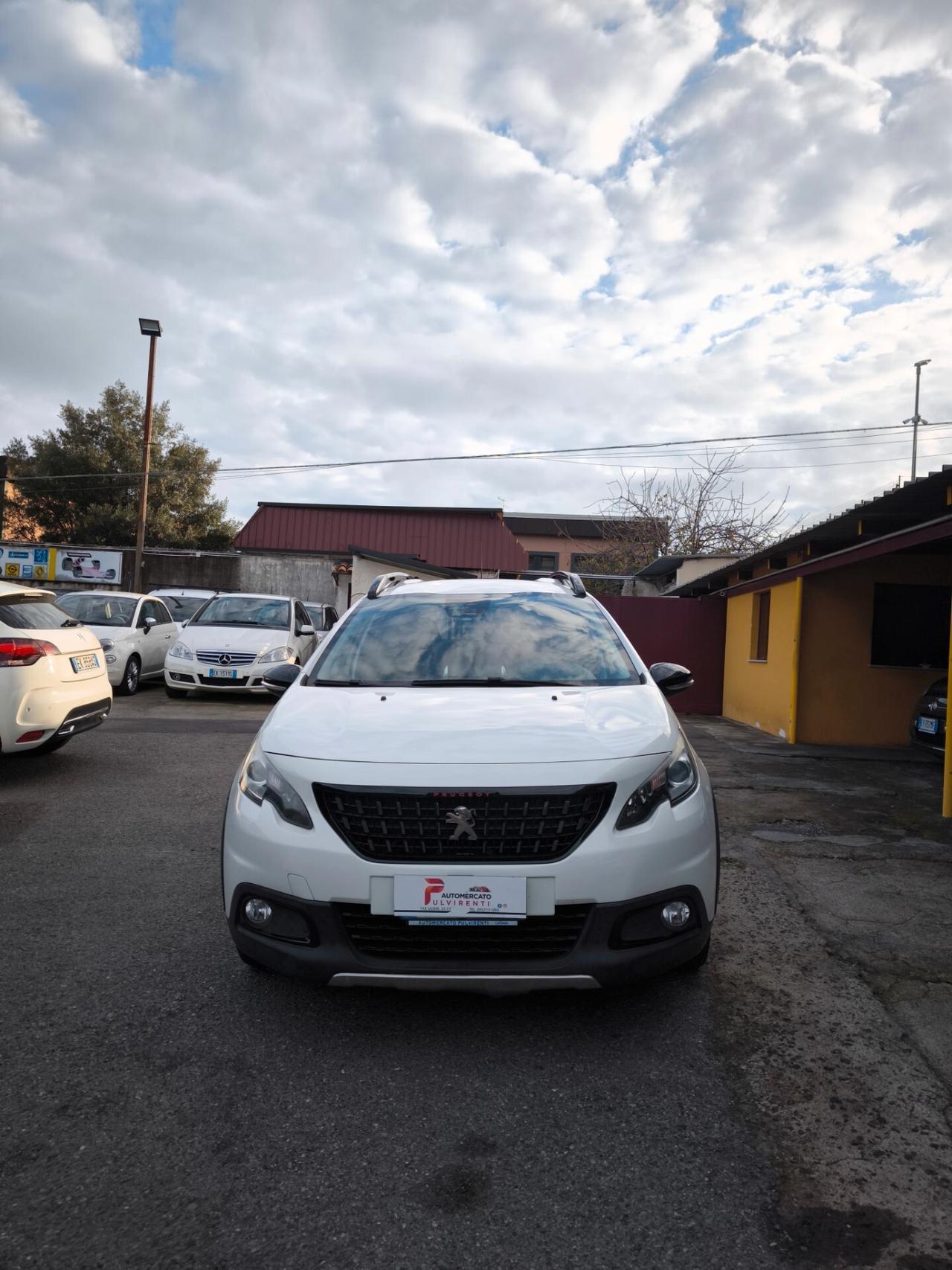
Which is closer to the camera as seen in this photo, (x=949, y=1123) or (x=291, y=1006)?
(x=949, y=1123)

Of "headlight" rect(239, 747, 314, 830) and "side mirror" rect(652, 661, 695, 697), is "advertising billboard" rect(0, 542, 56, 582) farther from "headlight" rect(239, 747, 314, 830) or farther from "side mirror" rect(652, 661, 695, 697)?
"headlight" rect(239, 747, 314, 830)

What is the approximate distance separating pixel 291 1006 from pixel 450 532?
30.2 metres

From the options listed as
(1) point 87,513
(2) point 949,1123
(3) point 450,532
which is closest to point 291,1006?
(2) point 949,1123

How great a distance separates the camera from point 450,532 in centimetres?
3288

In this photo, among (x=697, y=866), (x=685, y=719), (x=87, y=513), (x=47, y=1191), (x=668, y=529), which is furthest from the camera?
(x=87, y=513)

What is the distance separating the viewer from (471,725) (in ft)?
10.1

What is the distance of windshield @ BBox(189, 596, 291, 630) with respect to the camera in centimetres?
1309

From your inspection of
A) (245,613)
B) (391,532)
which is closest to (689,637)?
(245,613)

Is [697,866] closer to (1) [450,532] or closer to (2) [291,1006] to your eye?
(2) [291,1006]

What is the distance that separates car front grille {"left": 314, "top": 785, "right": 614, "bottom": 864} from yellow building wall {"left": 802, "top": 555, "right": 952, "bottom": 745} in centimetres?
917

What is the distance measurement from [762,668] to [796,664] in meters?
1.84

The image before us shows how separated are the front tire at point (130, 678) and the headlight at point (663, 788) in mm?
11058

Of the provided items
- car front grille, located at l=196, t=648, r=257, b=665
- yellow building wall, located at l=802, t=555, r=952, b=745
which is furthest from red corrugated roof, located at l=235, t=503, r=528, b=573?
yellow building wall, located at l=802, t=555, r=952, b=745

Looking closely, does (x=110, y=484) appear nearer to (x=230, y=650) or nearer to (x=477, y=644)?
(x=230, y=650)
